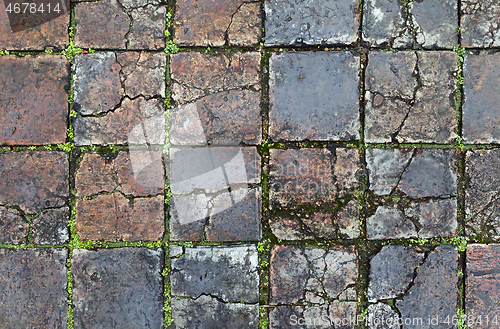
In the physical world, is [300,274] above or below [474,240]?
below

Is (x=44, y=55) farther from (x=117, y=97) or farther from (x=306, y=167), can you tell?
(x=306, y=167)

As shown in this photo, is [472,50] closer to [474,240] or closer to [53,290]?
[474,240]

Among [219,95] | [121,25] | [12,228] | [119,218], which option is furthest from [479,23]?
A: [12,228]

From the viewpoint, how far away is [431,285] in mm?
2229

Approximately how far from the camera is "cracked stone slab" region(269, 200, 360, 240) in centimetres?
222

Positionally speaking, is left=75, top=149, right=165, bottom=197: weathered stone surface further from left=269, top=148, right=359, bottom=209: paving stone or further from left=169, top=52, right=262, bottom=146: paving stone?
left=269, top=148, right=359, bottom=209: paving stone

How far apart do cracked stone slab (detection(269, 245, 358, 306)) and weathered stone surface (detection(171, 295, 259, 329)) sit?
0.23m

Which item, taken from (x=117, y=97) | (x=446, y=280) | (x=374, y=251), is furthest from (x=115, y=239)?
(x=446, y=280)

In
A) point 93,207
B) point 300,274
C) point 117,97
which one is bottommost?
point 300,274

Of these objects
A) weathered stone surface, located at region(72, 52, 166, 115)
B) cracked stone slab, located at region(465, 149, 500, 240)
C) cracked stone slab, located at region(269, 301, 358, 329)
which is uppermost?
weathered stone surface, located at region(72, 52, 166, 115)

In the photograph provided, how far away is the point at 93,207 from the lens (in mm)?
2229

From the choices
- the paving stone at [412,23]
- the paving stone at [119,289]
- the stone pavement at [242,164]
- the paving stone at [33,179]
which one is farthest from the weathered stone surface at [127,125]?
the paving stone at [412,23]

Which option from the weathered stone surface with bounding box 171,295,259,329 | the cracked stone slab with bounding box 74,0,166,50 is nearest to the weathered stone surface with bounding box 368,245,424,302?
the weathered stone surface with bounding box 171,295,259,329

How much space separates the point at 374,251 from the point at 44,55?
3.20 metres
